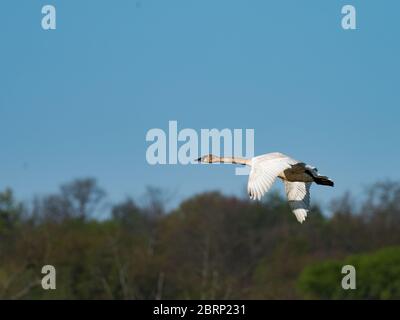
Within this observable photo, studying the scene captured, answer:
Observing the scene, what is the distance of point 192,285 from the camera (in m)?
69.5

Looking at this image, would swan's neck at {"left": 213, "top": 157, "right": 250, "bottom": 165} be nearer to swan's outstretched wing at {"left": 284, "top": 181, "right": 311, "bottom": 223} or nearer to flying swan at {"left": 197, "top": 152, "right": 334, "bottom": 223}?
flying swan at {"left": 197, "top": 152, "right": 334, "bottom": 223}

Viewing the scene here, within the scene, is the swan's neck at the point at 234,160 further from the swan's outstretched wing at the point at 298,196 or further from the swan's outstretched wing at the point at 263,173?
the swan's outstretched wing at the point at 263,173

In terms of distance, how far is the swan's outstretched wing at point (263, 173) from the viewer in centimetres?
2391

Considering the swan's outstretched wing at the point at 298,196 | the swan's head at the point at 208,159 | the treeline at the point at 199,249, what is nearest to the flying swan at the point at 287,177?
the swan's outstretched wing at the point at 298,196

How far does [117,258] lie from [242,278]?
9.35 metres

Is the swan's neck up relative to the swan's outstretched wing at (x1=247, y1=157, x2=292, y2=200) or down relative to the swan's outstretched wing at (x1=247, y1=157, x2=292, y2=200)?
up

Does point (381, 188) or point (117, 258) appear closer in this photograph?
point (117, 258)

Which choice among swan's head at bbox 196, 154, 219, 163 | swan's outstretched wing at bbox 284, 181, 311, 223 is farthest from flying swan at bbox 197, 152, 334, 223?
swan's head at bbox 196, 154, 219, 163

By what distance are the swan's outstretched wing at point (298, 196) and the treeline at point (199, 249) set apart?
1342 inches

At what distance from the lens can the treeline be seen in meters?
69.2

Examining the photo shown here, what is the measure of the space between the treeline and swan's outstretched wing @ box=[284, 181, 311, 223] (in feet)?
112
